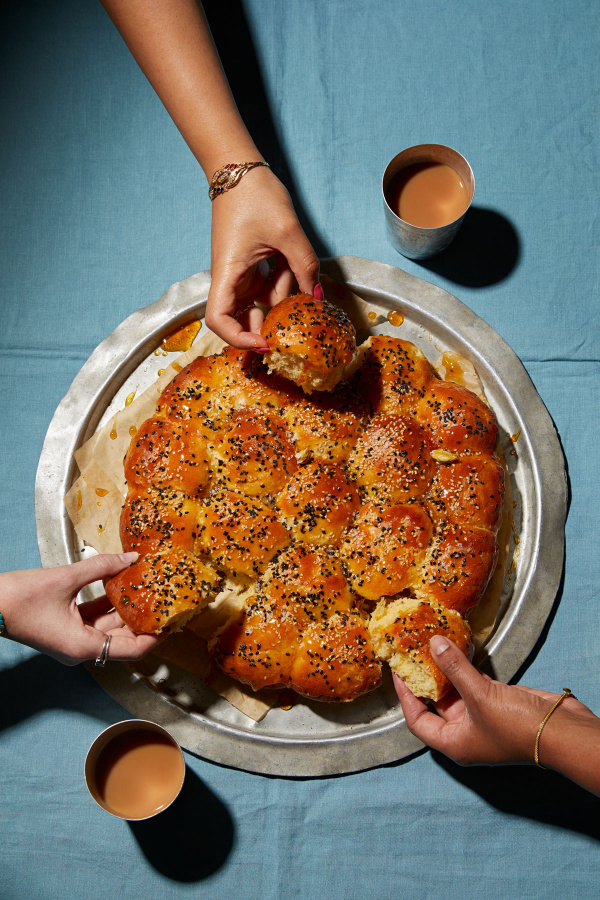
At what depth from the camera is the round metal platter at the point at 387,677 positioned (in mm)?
2553

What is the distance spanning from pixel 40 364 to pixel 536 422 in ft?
7.29

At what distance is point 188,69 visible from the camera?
2.42 meters

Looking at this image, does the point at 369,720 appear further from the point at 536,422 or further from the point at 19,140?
the point at 19,140

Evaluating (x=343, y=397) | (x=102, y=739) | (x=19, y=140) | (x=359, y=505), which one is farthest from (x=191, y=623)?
(x=19, y=140)

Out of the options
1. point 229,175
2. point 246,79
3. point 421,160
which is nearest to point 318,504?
point 229,175

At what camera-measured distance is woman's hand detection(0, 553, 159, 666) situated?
2.28m

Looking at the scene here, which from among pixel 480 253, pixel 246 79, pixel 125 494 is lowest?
pixel 125 494

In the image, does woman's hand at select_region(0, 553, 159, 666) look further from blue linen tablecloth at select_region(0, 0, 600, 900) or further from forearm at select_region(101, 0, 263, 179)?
forearm at select_region(101, 0, 263, 179)

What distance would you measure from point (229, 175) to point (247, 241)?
0.86ft

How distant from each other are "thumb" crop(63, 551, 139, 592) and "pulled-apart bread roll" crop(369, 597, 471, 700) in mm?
892

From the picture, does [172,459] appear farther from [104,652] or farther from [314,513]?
[104,652]

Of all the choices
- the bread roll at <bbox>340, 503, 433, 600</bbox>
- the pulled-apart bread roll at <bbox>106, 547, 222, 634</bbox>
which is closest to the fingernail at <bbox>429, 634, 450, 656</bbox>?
the bread roll at <bbox>340, 503, 433, 600</bbox>

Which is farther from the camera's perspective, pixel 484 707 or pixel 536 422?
pixel 536 422

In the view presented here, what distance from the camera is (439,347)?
2877mm
